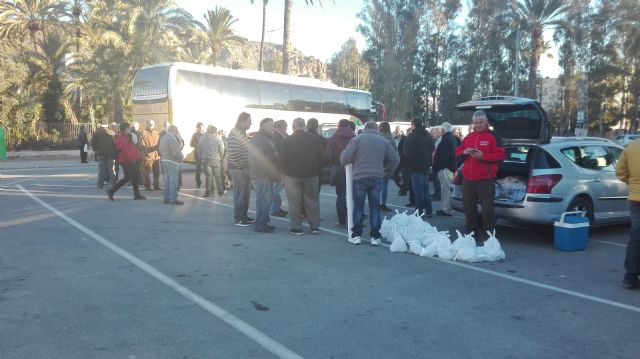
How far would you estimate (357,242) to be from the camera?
8.08 m

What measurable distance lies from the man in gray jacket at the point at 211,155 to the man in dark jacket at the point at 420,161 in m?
5.14

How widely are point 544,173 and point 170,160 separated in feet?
25.8

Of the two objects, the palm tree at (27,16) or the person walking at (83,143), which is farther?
the palm tree at (27,16)

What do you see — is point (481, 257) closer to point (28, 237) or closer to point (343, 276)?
point (343, 276)

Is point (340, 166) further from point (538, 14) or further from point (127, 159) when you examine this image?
point (538, 14)

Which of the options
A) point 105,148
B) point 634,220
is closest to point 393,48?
point 105,148

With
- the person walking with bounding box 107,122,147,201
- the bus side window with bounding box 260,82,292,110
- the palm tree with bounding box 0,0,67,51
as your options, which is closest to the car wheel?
the person walking with bounding box 107,122,147,201

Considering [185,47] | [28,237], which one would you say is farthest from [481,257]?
[185,47]

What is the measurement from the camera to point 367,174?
8031 millimetres

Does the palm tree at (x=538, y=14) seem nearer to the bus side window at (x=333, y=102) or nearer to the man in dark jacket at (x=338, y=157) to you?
the bus side window at (x=333, y=102)

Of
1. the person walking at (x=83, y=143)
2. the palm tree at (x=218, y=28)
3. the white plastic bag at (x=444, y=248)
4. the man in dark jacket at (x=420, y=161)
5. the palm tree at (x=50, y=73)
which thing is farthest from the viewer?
the palm tree at (x=218, y=28)

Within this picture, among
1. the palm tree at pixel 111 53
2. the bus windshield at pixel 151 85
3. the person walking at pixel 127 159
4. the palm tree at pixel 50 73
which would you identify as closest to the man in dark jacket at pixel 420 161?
the person walking at pixel 127 159

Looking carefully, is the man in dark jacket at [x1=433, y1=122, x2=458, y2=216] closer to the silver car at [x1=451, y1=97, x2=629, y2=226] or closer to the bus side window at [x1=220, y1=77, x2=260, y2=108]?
the silver car at [x1=451, y1=97, x2=629, y2=226]

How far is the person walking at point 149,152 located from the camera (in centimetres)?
1416
